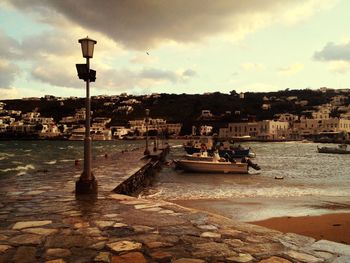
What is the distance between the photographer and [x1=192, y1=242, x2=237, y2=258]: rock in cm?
471

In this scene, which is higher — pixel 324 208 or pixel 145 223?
pixel 145 223

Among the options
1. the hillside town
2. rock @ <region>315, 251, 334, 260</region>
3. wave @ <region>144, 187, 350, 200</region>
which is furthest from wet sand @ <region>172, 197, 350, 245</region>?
the hillside town

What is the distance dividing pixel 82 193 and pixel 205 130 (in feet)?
501

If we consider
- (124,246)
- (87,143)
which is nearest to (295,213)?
(87,143)

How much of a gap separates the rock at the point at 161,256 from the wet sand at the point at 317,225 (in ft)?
18.0

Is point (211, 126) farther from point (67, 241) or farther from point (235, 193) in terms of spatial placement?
point (67, 241)

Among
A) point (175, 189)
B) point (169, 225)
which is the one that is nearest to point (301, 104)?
point (175, 189)

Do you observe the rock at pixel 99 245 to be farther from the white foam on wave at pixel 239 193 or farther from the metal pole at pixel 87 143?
the white foam on wave at pixel 239 193

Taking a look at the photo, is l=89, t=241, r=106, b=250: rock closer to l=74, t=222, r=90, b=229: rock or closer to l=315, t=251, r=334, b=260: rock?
l=74, t=222, r=90, b=229: rock

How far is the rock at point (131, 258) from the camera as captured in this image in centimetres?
441

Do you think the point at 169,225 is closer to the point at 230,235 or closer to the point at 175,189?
the point at 230,235

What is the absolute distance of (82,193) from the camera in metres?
9.37

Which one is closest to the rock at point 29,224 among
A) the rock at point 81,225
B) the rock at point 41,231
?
the rock at point 41,231

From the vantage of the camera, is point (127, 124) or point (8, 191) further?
point (127, 124)
